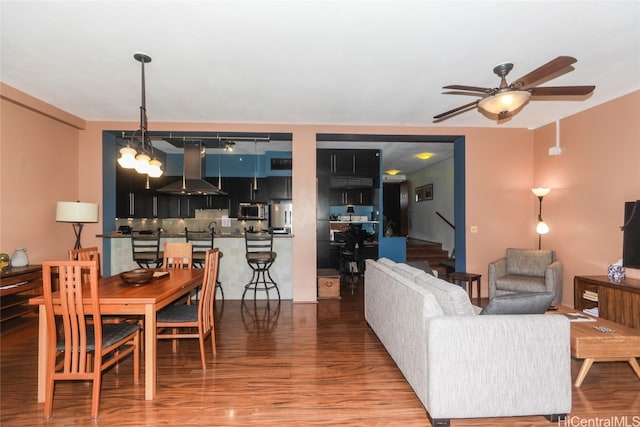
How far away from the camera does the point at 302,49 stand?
2.67 meters

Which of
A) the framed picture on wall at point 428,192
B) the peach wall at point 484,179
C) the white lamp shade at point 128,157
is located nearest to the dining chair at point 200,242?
the peach wall at point 484,179

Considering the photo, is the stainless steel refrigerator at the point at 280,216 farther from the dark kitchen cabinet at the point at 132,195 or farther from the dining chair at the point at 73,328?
the dining chair at the point at 73,328

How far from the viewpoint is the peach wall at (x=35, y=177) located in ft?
11.3

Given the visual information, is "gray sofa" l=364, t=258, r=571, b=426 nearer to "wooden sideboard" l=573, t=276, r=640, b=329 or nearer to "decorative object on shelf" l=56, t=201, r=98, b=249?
"wooden sideboard" l=573, t=276, r=640, b=329

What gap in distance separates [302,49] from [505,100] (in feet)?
5.80

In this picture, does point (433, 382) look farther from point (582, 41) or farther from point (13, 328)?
point (13, 328)

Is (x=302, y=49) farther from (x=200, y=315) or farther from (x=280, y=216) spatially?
(x=280, y=216)

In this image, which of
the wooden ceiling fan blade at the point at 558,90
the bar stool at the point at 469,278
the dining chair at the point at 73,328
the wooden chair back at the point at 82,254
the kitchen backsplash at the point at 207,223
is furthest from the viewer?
the kitchen backsplash at the point at 207,223

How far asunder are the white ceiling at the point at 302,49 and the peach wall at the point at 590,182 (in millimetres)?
326

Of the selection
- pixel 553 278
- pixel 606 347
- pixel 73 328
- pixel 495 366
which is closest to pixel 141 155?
pixel 73 328

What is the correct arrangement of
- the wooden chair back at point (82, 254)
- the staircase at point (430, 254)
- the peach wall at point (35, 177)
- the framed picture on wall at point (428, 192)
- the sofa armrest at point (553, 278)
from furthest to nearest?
the framed picture on wall at point (428, 192) → the staircase at point (430, 254) → the sofa armrest at point (553, 278) → the peach wall at point (35, 177) → the wooden chair back at point (82, 254)

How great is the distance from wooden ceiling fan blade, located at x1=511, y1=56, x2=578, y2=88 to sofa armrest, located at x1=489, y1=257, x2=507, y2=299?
9.55 feet

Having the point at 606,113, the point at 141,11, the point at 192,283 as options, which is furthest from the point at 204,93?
the point at 606,113

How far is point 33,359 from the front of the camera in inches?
114
